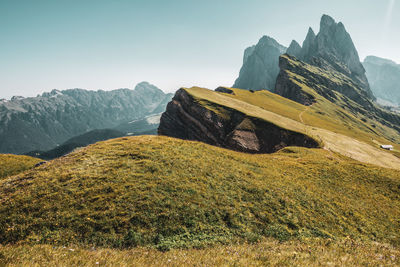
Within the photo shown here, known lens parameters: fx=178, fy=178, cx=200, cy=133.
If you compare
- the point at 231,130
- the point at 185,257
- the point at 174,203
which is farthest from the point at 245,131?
the point at 185,257

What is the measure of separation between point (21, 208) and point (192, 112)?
2978 inches

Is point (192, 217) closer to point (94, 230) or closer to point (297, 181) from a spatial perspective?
point (94, 230)

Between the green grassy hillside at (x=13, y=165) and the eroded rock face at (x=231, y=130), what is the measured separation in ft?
170

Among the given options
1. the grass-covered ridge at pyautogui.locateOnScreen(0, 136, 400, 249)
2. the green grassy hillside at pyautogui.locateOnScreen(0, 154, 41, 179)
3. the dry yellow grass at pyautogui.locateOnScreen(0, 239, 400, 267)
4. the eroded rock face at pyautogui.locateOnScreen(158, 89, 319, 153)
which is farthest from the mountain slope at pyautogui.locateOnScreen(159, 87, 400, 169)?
the dry yellow grass at pyautogui.locateOnScreen(0, 239, 400, 267)

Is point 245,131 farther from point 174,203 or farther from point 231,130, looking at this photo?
point 174,203

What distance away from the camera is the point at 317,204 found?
1828 cm

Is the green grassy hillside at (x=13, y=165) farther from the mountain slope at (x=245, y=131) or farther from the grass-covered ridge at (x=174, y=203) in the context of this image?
the mountain slope at (x=245, y=131)

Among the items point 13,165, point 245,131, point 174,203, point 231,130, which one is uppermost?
point 245,131

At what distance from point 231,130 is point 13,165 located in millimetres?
60362

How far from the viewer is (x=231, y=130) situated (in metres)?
71.1

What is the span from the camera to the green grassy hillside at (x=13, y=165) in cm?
2593

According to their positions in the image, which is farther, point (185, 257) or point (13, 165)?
point (13, 165)

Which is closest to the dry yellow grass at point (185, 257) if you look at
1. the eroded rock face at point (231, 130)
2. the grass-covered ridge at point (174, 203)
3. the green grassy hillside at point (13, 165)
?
the grass-covered ridge at point (174, 203)

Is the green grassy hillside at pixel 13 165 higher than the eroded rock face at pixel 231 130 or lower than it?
lower
